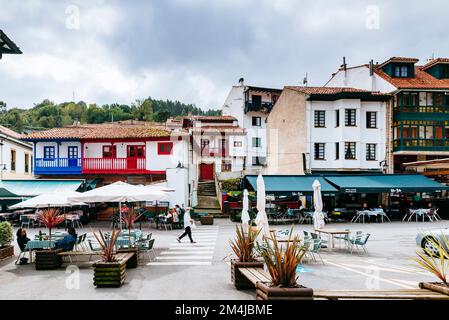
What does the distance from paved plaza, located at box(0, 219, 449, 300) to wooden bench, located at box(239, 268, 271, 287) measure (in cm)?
54

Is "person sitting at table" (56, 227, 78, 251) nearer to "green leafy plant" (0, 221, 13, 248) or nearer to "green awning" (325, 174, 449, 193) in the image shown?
"green leafy plant" (0, 221, 13, 248)

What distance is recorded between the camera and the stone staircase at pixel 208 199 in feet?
101

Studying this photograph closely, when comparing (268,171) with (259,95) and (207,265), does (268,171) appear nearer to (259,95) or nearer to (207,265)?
(259,95)

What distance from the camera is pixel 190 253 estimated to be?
14.3 metres

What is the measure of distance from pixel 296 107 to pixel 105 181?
1838 centimetres

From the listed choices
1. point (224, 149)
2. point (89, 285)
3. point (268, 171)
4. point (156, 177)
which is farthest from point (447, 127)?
point (89, 285)

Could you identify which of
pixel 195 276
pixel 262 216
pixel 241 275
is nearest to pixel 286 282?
pixel 241 275

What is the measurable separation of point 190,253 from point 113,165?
2018cm

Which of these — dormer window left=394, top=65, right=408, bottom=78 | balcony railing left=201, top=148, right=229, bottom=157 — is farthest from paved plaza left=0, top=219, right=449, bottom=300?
balcony railing left=201, top=148, right=229, bottom=157

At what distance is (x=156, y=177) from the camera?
33.1 metres

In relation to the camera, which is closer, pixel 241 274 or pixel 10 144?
pixel 241 274

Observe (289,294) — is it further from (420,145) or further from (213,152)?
(213,152)

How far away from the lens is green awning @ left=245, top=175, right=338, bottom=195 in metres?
25.8
